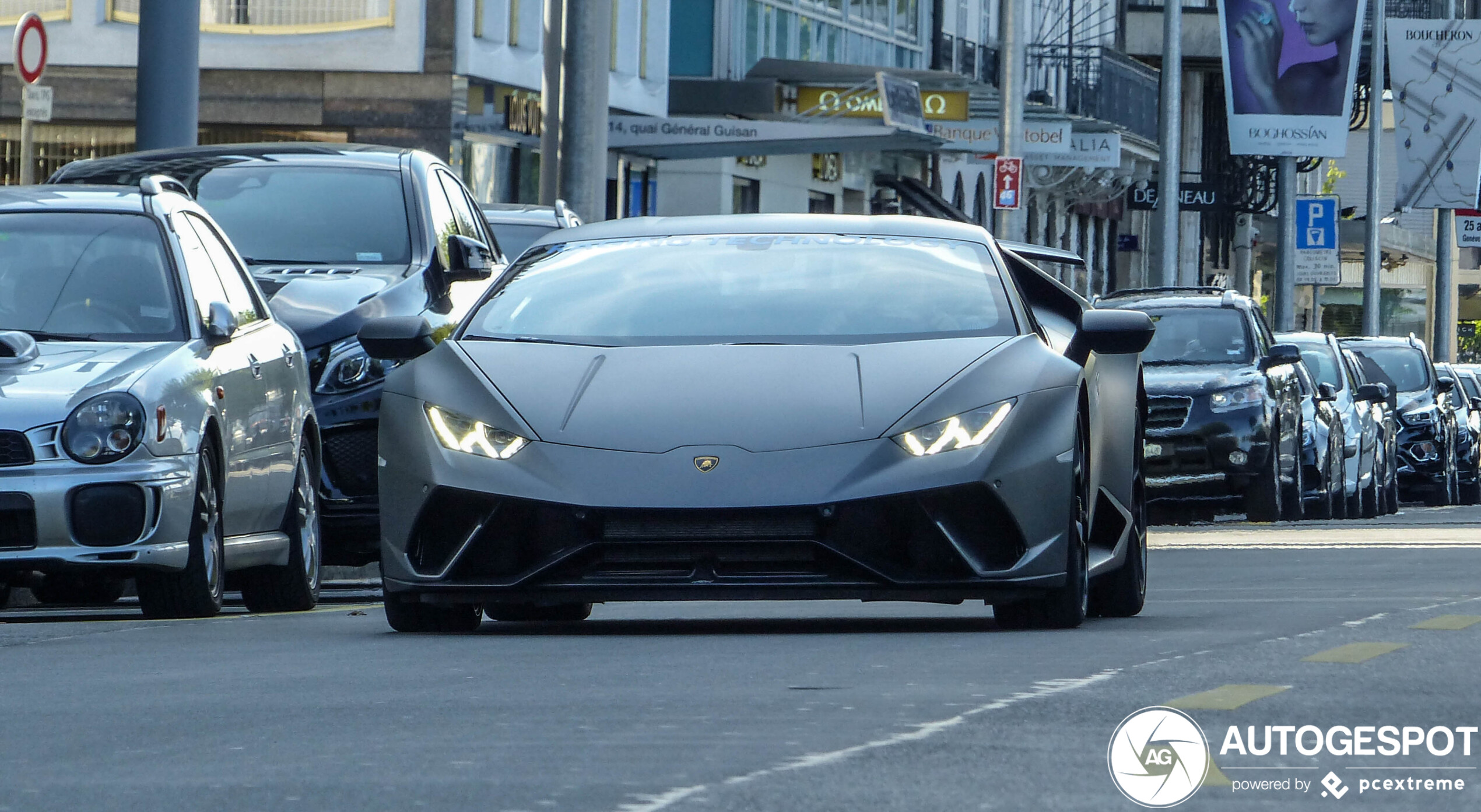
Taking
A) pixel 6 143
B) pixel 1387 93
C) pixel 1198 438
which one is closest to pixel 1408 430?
pixel 1198 438

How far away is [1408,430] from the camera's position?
117 feet

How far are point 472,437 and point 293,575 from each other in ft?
10.6

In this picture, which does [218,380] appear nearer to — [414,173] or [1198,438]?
[414,173]

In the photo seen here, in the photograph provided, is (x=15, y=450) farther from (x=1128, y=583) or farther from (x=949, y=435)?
(x=1128, y=583)

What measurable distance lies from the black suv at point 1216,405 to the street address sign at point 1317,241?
3295 cm

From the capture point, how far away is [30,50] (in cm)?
1906

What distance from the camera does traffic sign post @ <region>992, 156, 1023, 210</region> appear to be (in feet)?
115

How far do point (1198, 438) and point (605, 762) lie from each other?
18.3m

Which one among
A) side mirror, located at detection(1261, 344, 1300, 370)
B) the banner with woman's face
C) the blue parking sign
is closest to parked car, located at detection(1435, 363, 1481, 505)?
the banner with woman's face

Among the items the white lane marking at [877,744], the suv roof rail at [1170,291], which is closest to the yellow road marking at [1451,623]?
the white lane marking at [877,744]

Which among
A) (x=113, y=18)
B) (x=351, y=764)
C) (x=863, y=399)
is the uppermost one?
(x=113, y=18)

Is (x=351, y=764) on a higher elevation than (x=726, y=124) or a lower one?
lower

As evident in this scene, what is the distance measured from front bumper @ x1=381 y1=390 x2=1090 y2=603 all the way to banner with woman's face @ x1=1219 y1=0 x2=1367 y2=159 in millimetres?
42453

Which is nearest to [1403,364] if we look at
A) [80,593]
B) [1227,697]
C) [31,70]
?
[31,70]
